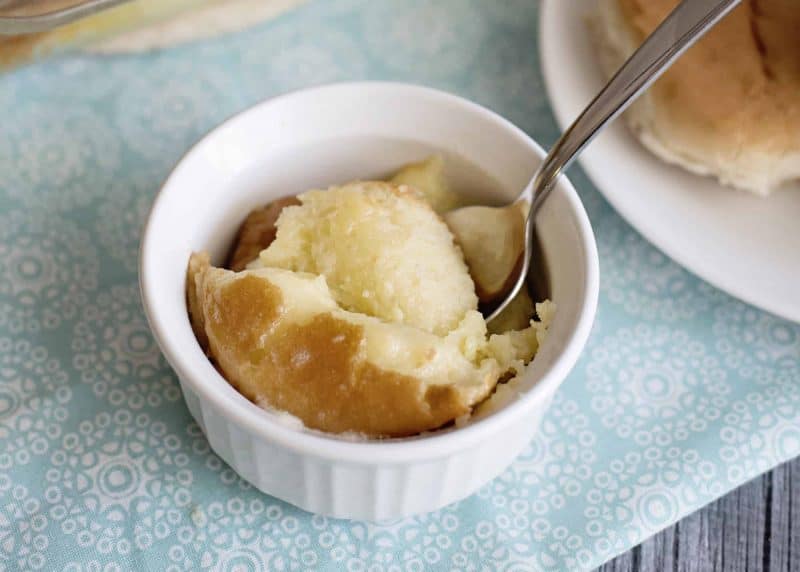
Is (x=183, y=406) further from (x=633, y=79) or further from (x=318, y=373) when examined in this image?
A: (x=633, y=79)

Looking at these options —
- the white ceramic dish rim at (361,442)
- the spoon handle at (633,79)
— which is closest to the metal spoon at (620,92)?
the spoon handle at (633,79)

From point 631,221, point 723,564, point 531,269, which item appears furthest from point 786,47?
point 723,564

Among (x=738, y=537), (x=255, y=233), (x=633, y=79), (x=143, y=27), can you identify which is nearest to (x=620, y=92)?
(x=633, y=79)

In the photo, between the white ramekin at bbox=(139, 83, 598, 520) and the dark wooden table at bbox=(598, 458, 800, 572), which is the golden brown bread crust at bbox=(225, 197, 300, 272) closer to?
the white ramekin at bbox=(139, 83, 598, 520)

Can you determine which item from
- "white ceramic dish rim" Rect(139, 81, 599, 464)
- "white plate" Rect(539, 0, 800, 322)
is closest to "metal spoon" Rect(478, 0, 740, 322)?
"white ceramic dish rim" Rect(139, 81, 599, 464)

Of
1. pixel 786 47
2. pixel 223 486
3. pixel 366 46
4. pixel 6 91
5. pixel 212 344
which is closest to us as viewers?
pixel 212 344

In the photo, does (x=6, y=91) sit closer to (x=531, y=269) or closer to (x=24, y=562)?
(x=24, y=562)
